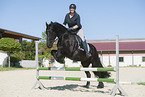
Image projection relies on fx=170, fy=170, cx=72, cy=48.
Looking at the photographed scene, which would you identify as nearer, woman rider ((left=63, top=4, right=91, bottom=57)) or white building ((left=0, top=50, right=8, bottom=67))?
woman rider ((left=63, top=4, right=91, bottom=57))

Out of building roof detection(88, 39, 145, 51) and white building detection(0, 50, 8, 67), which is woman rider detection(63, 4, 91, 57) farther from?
building roof detection(88, 39, 145, 51)

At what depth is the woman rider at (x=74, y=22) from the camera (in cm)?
549

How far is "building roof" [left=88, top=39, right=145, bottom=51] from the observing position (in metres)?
31.6

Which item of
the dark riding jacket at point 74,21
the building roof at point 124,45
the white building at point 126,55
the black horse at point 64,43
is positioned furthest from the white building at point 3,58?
the black horse at point 64,43

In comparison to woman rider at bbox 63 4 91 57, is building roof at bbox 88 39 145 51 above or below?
above

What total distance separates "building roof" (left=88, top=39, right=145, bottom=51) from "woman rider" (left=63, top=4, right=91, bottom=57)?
26.9 metres

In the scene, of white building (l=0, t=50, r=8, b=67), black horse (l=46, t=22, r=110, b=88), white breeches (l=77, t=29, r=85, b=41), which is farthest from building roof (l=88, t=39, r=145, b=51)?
black horse (l=46, t=22, r=110, b=88)

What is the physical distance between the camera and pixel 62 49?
196 inches

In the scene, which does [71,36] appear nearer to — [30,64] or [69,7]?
[69,7]

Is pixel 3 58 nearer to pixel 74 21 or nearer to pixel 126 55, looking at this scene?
pixel 74 21

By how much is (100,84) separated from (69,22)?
2557 mm

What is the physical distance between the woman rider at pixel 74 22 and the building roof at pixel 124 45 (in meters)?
26.9

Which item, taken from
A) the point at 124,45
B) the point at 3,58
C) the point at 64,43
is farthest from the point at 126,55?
the point at 64,43

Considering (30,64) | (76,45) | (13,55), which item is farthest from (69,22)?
(30,64)
